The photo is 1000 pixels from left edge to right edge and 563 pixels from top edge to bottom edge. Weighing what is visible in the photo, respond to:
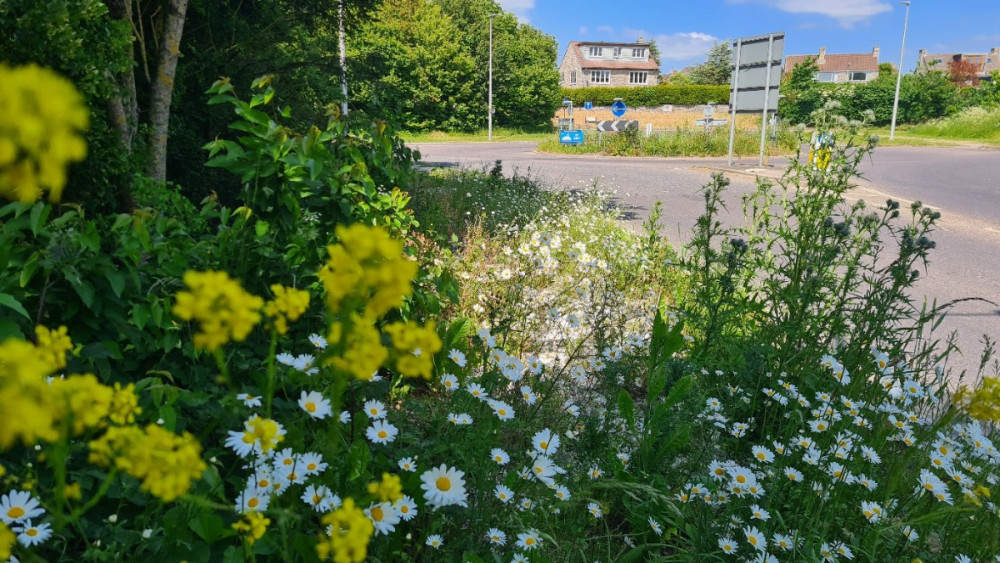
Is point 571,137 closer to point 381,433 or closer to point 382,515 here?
point 381,433

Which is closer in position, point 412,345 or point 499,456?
point 412,345

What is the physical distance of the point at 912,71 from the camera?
4341 cm

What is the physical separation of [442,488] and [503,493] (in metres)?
0.53

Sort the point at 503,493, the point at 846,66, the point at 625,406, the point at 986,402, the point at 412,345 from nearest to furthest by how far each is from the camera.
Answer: the point at 412,345, the point at 986,402, the point at 503,493, the point at 625,406, the point at 846,66

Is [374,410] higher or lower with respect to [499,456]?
higher

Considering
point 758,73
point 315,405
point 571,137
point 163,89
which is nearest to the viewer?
point 315,405

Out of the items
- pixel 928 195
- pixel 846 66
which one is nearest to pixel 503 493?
pixel 928 195

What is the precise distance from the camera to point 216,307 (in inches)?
32.1

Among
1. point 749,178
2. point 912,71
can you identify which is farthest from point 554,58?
point 749,178

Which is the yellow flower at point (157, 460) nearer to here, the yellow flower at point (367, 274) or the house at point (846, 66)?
the yellow flower at point (367, 274)

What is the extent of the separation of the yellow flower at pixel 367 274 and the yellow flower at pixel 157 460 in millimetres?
268

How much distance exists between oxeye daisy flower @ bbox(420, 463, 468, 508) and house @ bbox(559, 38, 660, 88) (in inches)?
3011

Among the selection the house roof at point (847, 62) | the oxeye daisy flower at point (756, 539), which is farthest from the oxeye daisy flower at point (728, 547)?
the house roof at point (847, 62)

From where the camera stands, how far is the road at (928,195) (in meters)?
5.99
